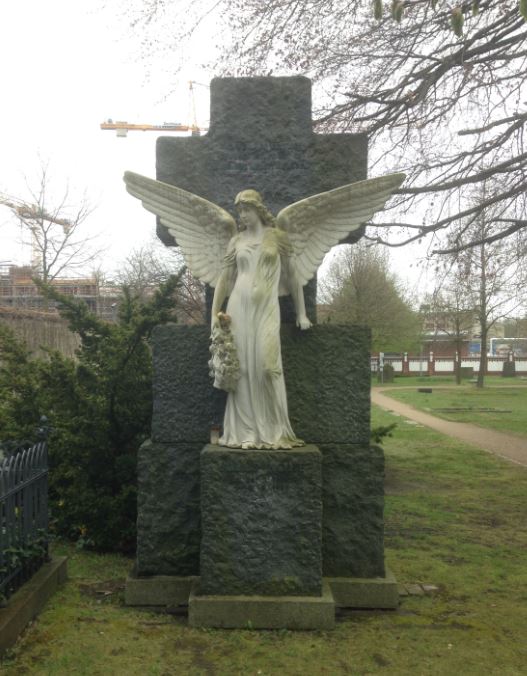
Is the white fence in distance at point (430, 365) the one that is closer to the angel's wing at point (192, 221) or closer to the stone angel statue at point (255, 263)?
the stone angel statue at point (255, 263)

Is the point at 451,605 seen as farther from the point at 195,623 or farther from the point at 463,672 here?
the point at 195,623

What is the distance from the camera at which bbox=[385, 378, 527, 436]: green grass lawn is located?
17609 mm

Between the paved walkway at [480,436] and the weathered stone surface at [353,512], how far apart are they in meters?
7.48

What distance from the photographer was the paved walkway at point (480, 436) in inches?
490

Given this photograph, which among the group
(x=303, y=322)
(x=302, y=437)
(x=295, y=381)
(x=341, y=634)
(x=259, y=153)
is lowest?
(x=341, y=634)

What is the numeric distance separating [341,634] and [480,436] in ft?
39.1

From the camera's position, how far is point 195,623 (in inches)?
159

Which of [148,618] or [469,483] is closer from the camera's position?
[148,618]

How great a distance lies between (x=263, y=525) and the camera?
4.11m

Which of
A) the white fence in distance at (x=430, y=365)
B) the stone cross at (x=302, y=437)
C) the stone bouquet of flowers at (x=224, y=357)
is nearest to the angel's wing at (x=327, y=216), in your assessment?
the stone cross at (x=302, y=437)

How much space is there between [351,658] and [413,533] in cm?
298

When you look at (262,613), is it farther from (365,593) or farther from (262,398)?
(262,398)

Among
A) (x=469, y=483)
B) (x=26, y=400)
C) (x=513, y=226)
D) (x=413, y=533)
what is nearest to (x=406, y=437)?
(x=469, y=483)

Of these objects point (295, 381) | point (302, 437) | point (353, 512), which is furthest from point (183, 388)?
point (353, 512)
